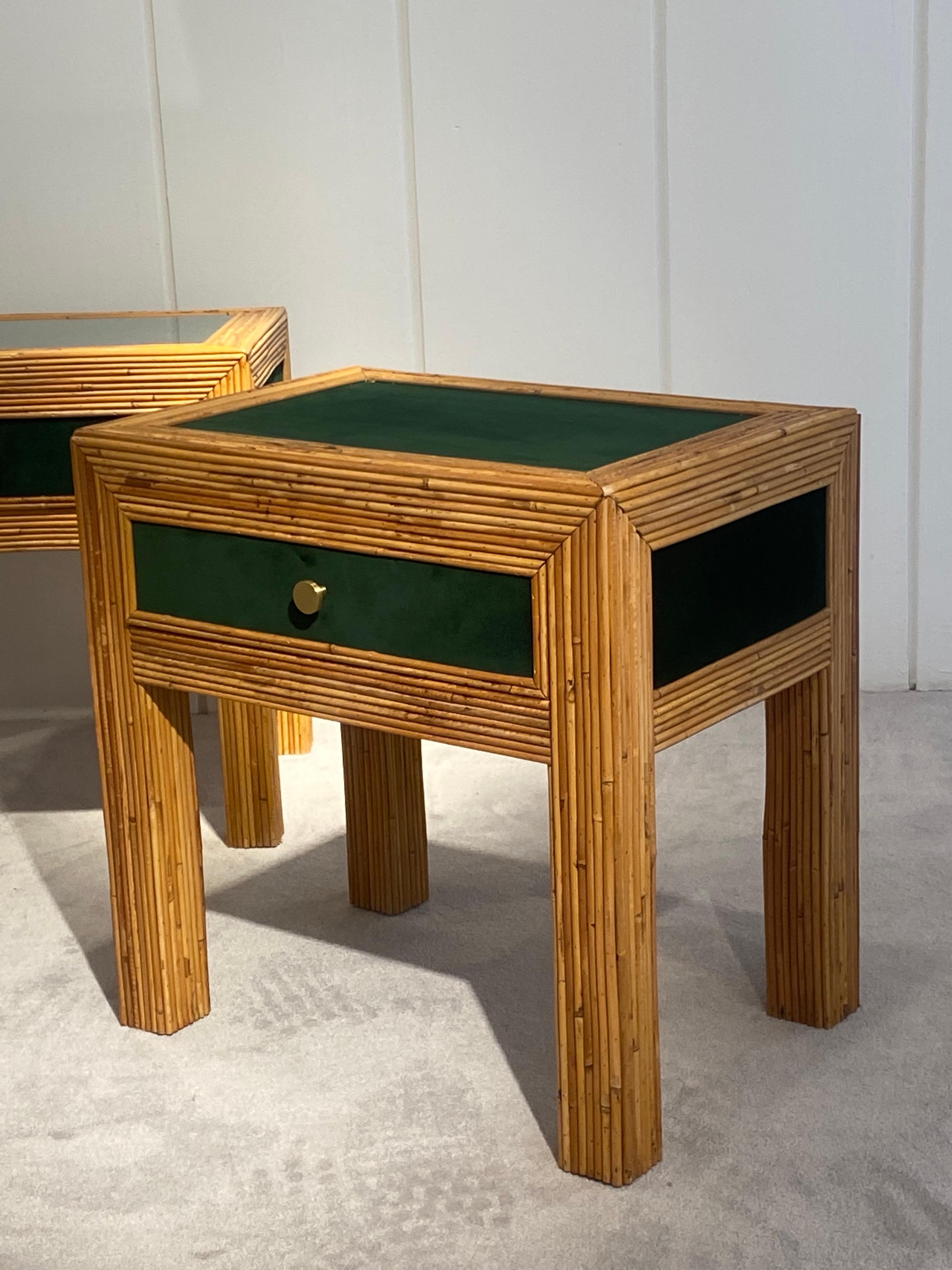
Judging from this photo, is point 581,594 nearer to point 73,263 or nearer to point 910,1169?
point 910,1169

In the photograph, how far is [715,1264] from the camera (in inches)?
39.0

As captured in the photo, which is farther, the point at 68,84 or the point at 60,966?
the point at 68,84

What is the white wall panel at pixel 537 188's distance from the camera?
195cm

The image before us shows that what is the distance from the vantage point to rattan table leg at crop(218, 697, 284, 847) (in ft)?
5.43

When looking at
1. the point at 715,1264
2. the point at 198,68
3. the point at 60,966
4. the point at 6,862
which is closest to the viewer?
the point at 715,1264

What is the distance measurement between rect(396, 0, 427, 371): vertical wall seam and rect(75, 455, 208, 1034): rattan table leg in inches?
34.4

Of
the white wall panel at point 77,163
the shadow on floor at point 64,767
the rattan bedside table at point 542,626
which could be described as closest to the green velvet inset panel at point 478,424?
the rattan bedside table at point 542,626

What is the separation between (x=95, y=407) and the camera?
152cm

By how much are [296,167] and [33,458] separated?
662mm

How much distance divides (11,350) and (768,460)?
750 mm

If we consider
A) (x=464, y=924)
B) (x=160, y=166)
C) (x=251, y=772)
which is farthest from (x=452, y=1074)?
(x=160, y=166)

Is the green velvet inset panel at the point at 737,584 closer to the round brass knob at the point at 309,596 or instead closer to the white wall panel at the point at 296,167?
the round brass knob at the point at 309,596

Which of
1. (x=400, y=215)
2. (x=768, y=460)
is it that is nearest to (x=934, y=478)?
(x=400, y=215)

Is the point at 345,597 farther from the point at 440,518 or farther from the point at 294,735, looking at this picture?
the point at 294,735
